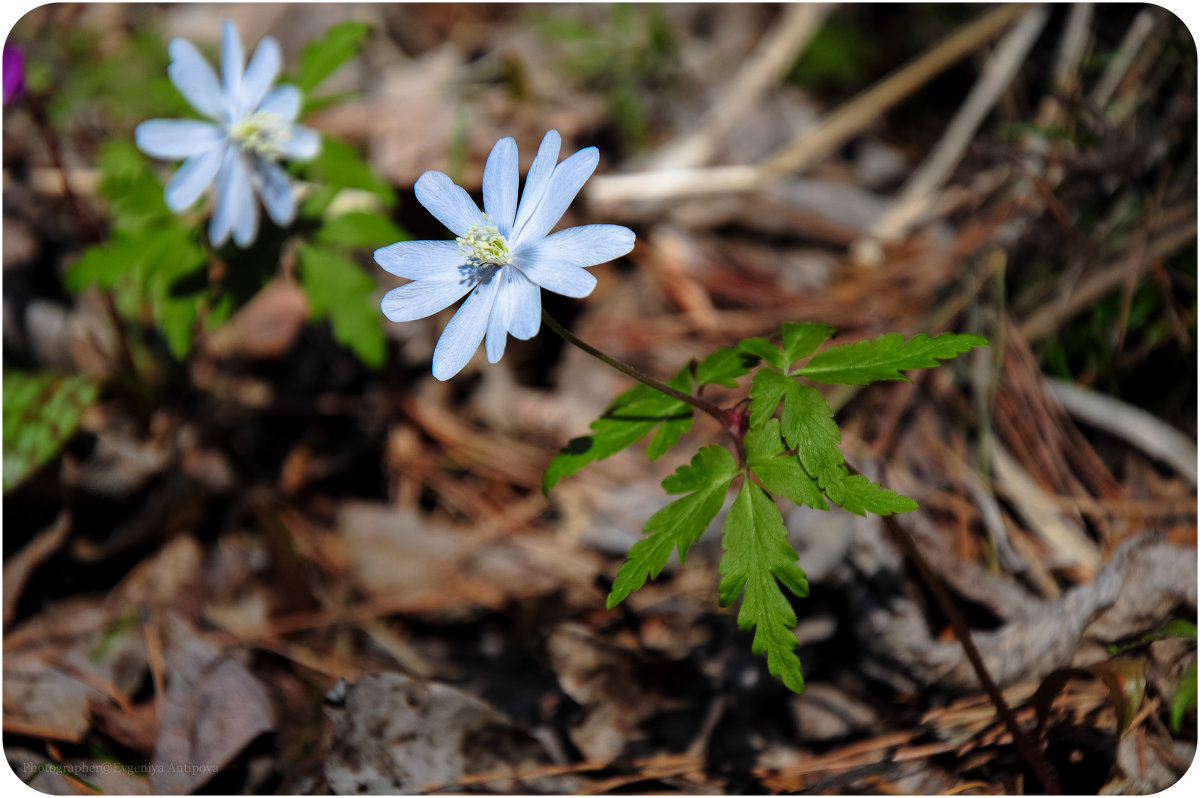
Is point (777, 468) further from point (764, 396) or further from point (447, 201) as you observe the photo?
point (447, 201)

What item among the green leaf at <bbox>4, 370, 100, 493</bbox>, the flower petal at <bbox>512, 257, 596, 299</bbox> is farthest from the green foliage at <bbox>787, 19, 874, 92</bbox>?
the green leaf at <bbox>4, 370, 100, 493</bbox>

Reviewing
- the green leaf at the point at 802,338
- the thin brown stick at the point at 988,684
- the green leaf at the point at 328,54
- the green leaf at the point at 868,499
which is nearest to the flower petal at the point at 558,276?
the green leaf at the point at 802,338

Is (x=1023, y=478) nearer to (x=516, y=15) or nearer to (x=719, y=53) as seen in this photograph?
(x=719, y=53)

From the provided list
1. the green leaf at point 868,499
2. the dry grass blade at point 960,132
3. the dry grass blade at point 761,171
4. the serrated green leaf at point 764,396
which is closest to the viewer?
the green leaf at point 868,499

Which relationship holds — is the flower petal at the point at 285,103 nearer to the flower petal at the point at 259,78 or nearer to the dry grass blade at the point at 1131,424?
the flower petal at the point at 259,78

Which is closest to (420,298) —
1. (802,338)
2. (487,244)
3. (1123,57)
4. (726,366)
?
(487,244)

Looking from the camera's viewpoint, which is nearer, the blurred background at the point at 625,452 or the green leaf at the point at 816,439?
the green leaf at the point at 816,439

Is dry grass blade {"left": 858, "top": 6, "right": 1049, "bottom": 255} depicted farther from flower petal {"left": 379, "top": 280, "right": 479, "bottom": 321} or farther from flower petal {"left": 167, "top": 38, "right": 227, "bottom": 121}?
flower petal {"left": 167, "top": 38, "right": 227, "bottom": 121}
